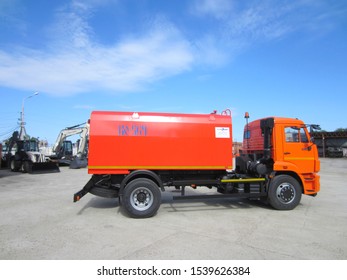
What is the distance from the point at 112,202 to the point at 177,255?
→ 16.9 ft

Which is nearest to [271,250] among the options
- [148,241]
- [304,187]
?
[148,241]

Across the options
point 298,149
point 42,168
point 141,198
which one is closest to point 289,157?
point 298,149

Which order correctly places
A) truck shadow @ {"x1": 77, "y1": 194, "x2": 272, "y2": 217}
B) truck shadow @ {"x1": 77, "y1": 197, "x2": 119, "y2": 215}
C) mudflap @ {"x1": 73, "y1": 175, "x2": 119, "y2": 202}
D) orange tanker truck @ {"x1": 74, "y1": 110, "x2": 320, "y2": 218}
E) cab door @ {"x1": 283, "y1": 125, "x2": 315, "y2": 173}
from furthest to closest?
truck shadow @ {"x1": 77, "y1": 197, "x2": 119, "y2": 215} → truck shadow @ {"x1": 77, "y1": 194, "x2": 272, "y2": 217} → cab door @ {"x1": 283, "y1": 125, "x2": 315, "y2": 173} → mudflap @ {"x1": 73, "y1": 175, "x2": 119, "y2": 202} → orange tanker truck @ {"x1": 74, "y1": 110, "x2": 320, "y2": 218}

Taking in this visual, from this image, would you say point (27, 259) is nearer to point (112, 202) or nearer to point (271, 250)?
point (271, 250)

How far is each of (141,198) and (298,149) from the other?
479 cm

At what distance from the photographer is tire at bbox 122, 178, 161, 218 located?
6918 mm

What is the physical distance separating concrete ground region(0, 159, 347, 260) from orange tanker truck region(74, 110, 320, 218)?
62cm

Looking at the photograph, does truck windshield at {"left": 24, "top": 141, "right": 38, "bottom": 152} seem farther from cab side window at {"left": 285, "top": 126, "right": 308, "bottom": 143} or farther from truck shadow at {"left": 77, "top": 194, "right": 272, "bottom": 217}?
cab side window at {"left": 285, "top": 126, "right": 308, "bottom": 143}

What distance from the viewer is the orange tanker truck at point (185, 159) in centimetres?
706

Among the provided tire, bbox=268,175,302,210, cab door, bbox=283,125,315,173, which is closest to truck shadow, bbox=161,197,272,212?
tire, bbox=268,175,302,210

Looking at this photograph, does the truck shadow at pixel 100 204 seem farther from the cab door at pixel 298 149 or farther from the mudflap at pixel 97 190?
the cab door at pixel 298 149

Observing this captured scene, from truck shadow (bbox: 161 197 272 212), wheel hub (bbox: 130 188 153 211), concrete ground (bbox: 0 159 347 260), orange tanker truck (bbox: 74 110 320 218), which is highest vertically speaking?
orange tanker truck (bbox: 74 110 320 218)

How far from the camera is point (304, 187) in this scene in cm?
795

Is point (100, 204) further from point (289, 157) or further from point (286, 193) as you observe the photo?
point (289, 157)
